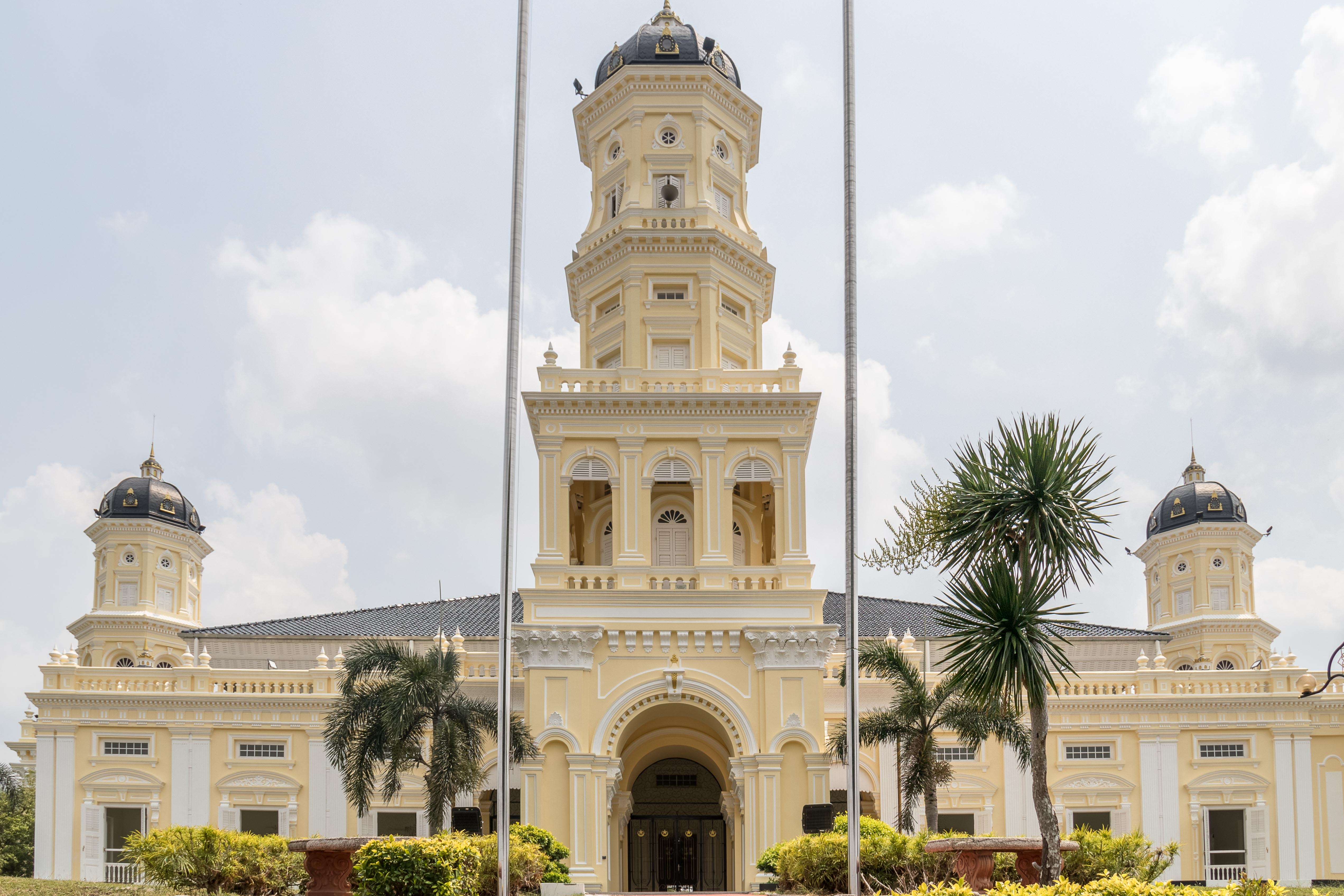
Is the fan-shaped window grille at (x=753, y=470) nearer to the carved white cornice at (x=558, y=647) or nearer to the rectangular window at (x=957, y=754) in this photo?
the carved white cornice at (x=558, y=647)

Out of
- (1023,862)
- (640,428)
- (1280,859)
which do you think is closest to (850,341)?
(1023,862)

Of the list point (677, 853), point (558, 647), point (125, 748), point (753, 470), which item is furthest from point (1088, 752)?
point (125, 748)

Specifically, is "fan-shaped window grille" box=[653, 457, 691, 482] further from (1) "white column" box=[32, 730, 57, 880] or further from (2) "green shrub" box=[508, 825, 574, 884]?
(1) "white column" box=[32, 730, 57, 880]

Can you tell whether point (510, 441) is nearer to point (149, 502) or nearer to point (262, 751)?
point (262, 751)

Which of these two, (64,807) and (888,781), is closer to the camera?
(64,807)

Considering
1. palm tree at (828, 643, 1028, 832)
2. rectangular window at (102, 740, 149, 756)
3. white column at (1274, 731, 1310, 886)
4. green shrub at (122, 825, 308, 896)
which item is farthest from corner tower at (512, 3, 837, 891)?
white column at (1274, 731, 1310, 886)

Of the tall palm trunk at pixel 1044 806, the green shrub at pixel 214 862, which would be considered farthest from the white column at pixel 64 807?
the tall palm trunk at pixel 1044 806

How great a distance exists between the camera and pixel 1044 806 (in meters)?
23.4

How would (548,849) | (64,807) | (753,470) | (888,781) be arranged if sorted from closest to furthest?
(548,849), (753,470), (64,807), (888,781)

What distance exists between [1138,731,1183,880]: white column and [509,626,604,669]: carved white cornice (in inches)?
696

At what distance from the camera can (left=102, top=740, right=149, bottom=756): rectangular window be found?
41.1m

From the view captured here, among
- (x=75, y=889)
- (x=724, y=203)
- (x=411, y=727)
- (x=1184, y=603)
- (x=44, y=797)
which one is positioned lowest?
(x=44, y=797)

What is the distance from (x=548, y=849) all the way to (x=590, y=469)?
412 inches

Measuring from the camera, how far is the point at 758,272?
41250 mm
